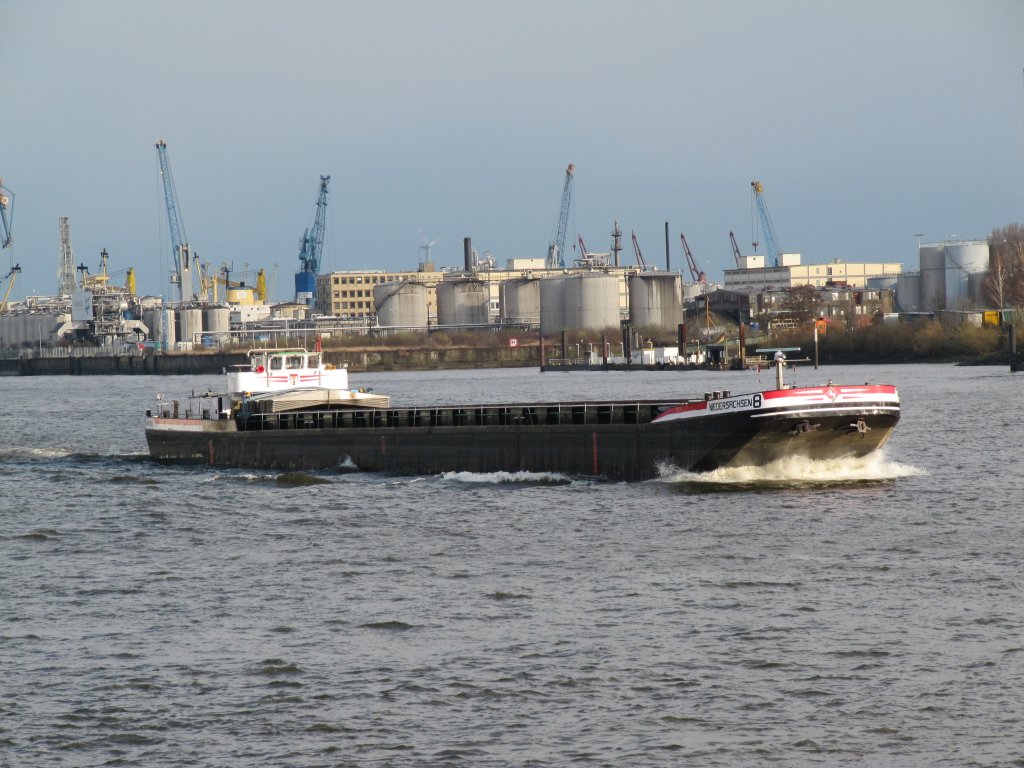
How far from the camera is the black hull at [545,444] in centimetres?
3872

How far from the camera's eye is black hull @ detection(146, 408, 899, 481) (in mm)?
38719

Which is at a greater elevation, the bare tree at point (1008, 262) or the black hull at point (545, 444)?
the bare tree at point (1008, 262)

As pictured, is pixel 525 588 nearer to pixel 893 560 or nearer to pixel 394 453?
pixel 893 560

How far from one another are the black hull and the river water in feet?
3.31

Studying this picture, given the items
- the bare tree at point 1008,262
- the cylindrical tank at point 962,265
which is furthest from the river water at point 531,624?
the cylindrical tank at point 962,265

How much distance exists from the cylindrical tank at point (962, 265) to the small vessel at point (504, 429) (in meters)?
153

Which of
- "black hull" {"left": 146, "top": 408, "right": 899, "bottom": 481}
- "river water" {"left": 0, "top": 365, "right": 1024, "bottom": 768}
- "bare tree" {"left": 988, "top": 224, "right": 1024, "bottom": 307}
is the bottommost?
"river water" {"left": 0, "top": 365, "right": 1024, "bottom": 768}

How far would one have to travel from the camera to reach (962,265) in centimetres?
19388

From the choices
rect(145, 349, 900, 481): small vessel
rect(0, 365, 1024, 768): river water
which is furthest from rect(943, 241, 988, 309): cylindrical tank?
rect(0, 365, 1024, 768): river water

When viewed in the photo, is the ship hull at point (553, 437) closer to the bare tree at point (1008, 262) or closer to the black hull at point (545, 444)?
the black hull at point (545, 444)

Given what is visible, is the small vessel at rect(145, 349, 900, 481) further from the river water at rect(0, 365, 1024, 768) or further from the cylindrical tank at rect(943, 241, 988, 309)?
the cylindrical tank at rect(943, 241, 988, 309)

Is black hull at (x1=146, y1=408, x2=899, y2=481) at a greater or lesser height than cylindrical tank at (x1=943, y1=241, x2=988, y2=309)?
lesser

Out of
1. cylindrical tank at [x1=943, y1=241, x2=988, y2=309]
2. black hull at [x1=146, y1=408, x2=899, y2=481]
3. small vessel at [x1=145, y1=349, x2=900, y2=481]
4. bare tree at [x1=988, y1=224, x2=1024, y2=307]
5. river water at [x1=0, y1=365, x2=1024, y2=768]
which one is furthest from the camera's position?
cylindrical tank at [x1=943, y1=241, x2=988, y2=309]

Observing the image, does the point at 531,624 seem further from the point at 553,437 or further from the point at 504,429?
the point at 504,429
